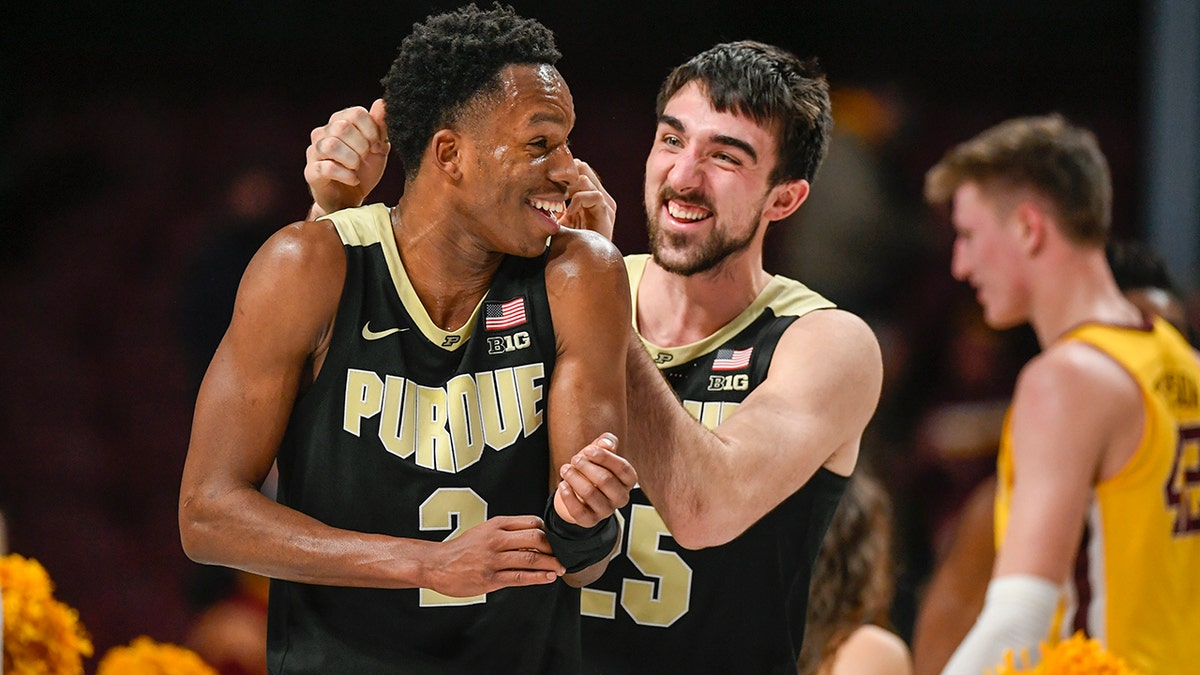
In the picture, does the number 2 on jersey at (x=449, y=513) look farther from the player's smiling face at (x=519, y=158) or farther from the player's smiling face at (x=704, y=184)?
the player's smiling face at (x=704, y=184)

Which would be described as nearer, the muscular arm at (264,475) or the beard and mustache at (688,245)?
the muscular arm at (264,475)

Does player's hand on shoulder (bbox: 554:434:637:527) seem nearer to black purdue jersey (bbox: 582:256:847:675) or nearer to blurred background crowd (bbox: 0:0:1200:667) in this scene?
black purdue jersey (bbox: 582:256:847:675)

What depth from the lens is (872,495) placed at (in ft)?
13.4

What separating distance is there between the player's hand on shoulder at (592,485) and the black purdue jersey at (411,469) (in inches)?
9.7

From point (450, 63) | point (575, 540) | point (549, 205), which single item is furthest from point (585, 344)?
point (450, 63)

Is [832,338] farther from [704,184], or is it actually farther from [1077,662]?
[1077,662]

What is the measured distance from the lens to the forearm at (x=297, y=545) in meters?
2.07

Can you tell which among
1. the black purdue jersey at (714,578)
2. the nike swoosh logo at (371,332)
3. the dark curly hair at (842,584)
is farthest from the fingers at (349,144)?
the dark curly hair at (842,584)

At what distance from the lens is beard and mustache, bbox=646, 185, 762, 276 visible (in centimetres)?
315

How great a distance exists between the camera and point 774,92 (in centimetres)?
319

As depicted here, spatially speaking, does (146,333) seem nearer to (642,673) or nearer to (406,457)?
(642,673)

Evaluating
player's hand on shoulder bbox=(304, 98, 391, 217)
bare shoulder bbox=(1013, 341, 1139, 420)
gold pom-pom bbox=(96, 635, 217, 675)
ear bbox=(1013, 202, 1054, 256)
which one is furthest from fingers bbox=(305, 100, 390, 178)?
ear bbox=(1013, 202, 1054, 256)

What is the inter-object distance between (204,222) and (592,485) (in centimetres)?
590

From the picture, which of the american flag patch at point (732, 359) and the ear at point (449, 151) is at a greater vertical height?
the ear at point (449, 151)
